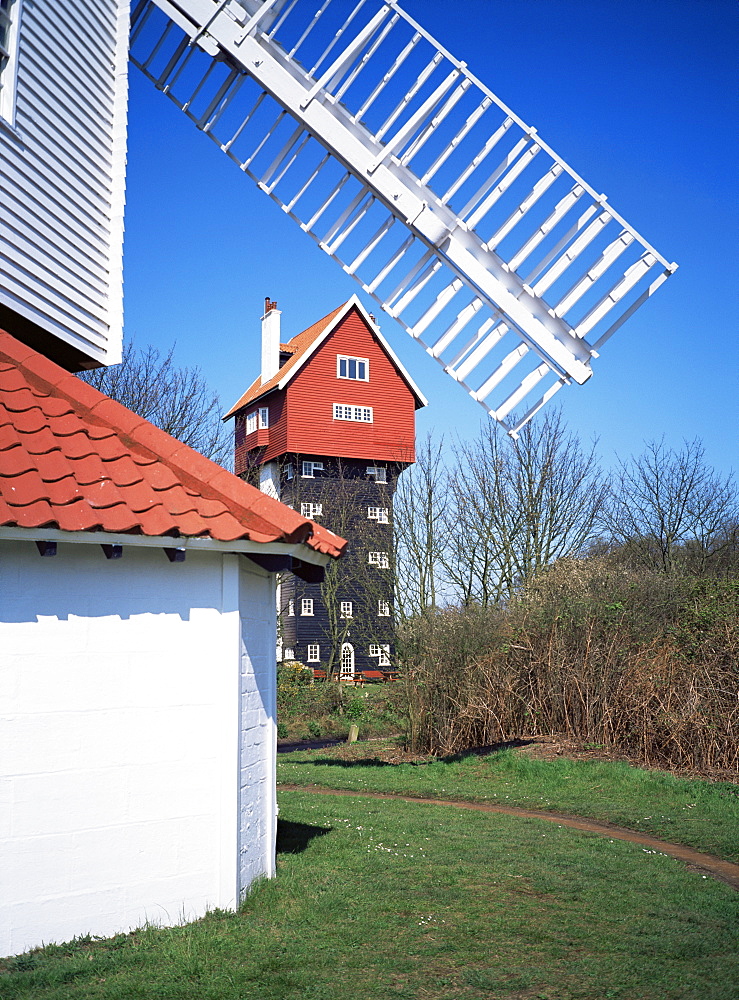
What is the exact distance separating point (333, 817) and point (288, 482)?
23.2 metres

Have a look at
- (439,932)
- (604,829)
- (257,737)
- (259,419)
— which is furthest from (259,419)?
(439,932)

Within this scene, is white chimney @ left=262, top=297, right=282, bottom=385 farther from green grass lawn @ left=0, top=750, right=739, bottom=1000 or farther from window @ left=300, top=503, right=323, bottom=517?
green grass lawn @ left=0, top=750, right=739, bottom=1000

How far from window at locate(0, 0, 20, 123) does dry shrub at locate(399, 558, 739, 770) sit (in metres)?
11.0

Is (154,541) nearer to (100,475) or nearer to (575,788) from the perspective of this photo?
(100,475)

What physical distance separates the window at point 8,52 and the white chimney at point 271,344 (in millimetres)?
25956

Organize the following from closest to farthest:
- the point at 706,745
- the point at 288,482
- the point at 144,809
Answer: the point at 144,809, the point at 706,745, the point at 288,482

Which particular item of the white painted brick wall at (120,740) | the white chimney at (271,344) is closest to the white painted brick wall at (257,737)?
the white painted brick wall at (120,740)

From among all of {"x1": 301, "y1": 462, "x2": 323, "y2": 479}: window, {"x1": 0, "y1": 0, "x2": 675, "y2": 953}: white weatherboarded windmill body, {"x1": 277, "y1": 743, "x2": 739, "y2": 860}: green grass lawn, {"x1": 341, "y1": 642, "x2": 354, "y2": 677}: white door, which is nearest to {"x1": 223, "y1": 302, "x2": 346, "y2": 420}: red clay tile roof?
{"x1": 301, "y1": 462, "x2": 323, "y2": 479}: window

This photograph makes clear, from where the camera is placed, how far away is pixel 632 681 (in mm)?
13617

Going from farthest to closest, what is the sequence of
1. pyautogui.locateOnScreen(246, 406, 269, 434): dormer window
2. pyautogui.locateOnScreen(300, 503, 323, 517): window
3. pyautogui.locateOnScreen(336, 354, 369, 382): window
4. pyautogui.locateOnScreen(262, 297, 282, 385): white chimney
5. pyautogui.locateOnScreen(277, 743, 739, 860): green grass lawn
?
pyautogui.locateOnScreen(262, 297, 282, 385): white chimney, pyautogui.locateOnScreen(246, 406, 269, 434): dormer window, pyautogui.locateOnScreen(336, 354, 369, 382): window, pyautogui.locateOnScreen(300, 503, 323, 517): window, pyautogui.locateOnScreen(277, 743, 739, 860): green grass lawn

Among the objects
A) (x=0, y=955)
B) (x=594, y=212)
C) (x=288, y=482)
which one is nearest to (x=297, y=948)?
(x=0, y=955)

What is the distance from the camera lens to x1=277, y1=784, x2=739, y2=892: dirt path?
7734 mm

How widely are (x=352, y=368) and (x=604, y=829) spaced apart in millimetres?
25436

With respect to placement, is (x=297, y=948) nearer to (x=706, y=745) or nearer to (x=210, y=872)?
(x=210, y=872)
